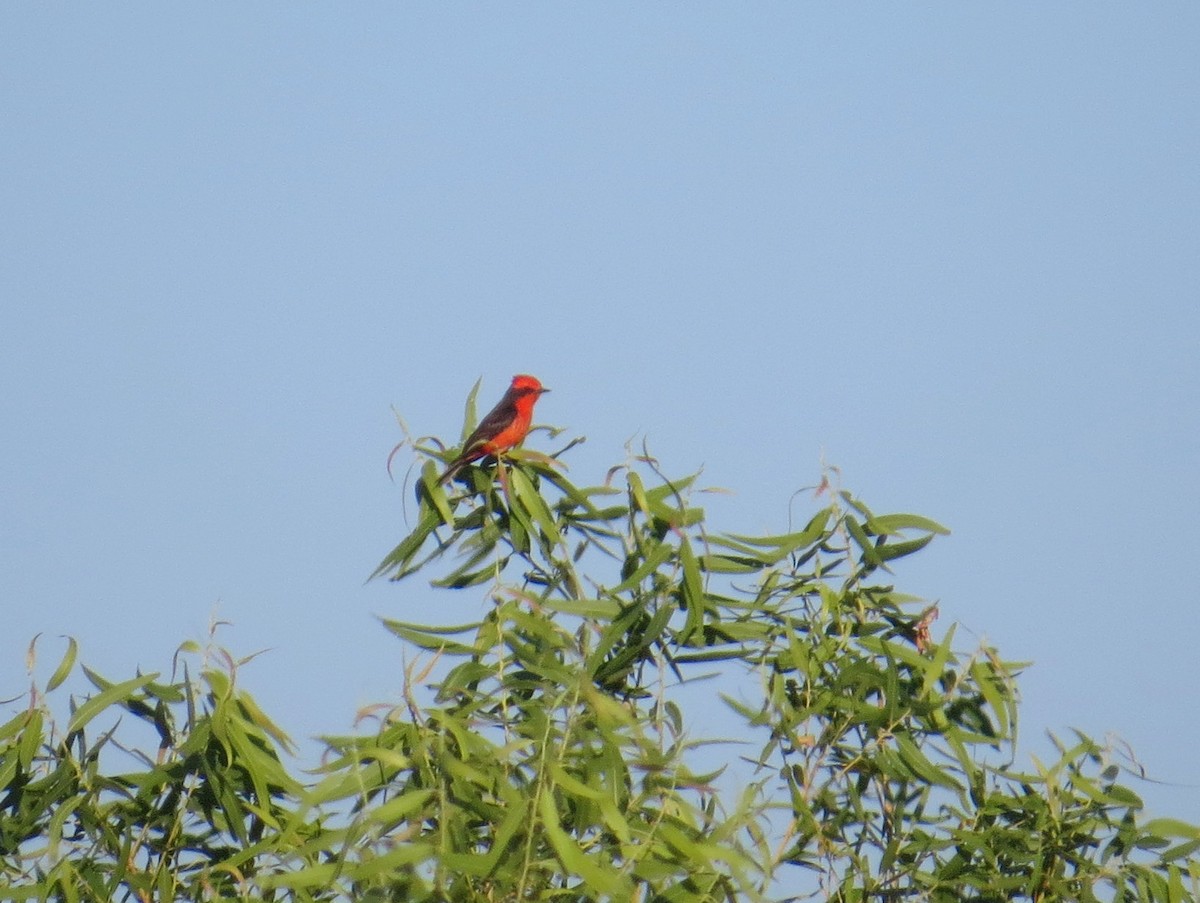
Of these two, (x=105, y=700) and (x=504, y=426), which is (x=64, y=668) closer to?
(x=105, y=700)

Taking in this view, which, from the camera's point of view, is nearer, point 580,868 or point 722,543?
point 580,868

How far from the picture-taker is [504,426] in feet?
17.6

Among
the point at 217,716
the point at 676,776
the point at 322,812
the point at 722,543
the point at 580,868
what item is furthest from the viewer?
the point at 722,543

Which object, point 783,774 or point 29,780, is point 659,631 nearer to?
point 783,774

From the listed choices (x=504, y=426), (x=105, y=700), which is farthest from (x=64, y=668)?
(x=504, y=426)

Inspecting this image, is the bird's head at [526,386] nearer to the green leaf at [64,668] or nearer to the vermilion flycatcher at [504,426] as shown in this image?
the vermilion flycatcher at [504,426]

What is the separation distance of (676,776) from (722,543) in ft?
3.13

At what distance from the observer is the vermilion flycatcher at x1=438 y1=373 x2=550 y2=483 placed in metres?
3.94

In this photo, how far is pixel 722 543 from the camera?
3865 mm

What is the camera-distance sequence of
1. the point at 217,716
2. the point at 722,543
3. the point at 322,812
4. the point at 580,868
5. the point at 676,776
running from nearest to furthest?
the point at 580,868, the point at 676,776, the point at 322,812, the point at 217,716, the point at 722,543

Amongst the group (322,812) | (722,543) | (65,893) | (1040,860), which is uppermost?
(722,543)

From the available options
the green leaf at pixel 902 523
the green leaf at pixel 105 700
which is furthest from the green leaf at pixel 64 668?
the green leaf at pixel 902 523

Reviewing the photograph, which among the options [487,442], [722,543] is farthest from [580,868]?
[487,442]

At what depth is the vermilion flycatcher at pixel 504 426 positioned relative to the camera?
394 cm
